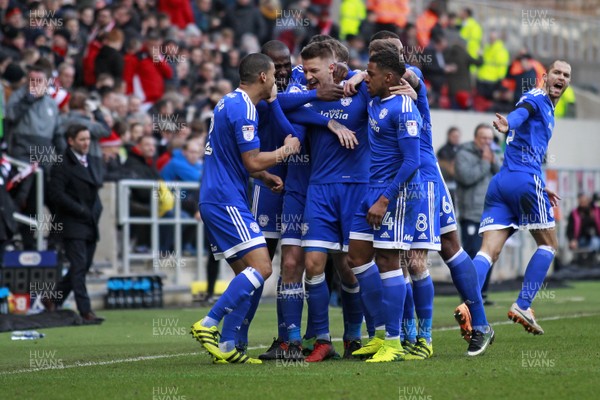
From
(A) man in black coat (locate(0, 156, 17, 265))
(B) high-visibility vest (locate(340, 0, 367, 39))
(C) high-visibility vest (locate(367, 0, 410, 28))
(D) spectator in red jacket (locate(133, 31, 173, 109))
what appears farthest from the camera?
(C) high-visibility vest (locate(367, 0, 410, 28))

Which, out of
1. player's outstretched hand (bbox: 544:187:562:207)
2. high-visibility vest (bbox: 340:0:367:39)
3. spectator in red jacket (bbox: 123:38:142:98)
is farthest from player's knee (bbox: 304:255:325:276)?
high-visibility vest (bbox: 340:0:367:39)

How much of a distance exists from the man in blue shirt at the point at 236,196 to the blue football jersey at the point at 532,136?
2756 mm

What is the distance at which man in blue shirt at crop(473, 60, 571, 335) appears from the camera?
12.0 meters

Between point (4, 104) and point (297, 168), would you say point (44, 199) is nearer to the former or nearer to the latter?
point (4, 104)

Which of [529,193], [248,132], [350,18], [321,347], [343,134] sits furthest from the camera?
[350,18]

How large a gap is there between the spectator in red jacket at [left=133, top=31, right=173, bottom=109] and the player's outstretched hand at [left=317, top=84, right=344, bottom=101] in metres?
11.1

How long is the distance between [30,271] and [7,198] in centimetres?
102

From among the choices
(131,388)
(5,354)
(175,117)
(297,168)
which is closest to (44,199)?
(175,117)

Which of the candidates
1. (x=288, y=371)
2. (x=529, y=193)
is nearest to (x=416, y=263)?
(x=288, y=371)

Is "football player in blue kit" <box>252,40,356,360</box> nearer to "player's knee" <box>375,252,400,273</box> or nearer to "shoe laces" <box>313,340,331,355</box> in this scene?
"shoe laces" <box>313,340,331,355</box>

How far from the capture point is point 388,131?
33.2 ft

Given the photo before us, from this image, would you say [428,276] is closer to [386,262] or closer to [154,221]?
[386,262]

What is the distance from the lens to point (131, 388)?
883cm

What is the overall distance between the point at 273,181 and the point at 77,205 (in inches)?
224
